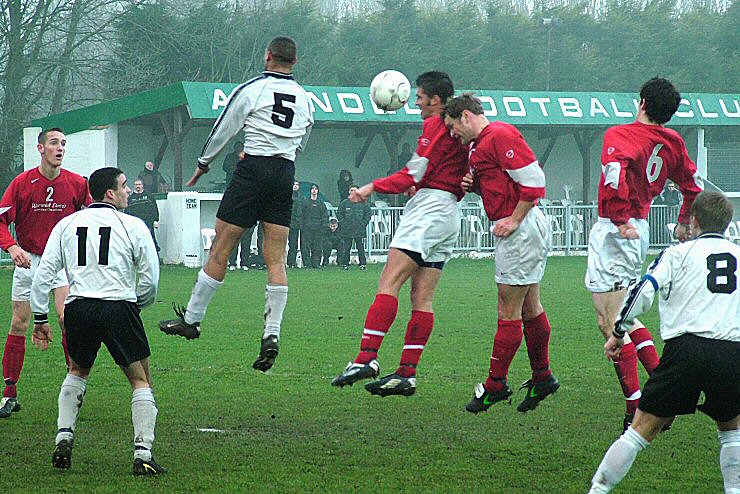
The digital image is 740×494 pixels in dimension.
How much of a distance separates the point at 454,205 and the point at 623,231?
1.26 meters

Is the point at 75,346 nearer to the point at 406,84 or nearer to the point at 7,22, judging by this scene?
the point at 406,84

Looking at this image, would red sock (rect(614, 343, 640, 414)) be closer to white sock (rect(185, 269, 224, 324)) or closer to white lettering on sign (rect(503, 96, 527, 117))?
white sock (rect(185, 269, 224, 324))

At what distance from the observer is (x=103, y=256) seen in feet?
23.6

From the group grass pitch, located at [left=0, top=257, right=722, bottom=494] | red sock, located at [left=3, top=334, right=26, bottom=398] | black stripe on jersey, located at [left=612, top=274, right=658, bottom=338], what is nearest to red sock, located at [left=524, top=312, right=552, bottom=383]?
grass pitch, located at [left=0, top=257, right=722, bottom=494]

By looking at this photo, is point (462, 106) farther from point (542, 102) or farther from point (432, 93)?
point (542, 102)

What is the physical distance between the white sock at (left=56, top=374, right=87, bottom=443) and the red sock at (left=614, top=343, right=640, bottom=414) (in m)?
3.91

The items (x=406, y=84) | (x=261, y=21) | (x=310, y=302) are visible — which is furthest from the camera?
(x=261, y=21)

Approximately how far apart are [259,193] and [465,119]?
1647 mm

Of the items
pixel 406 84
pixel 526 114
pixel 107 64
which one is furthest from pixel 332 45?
pixel 406 84

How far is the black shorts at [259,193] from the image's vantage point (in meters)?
8.40

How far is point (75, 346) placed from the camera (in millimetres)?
7316

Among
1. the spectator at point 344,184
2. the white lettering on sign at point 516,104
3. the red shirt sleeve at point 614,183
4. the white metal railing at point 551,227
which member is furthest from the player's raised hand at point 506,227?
the white lettering on sign at point 516,104

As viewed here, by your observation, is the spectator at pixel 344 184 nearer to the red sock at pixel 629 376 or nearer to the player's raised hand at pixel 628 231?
the red sock at pixel 629 376

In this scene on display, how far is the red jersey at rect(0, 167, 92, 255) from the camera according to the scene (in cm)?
959
